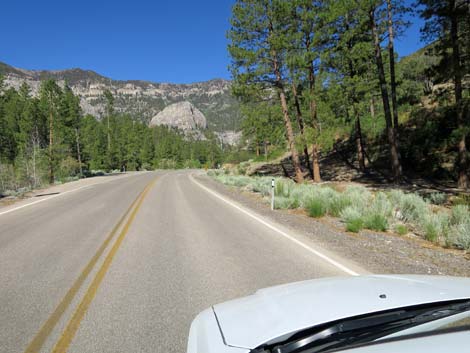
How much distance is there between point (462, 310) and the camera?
208 centimetres

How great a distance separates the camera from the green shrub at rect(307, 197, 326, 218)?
11.5 metres

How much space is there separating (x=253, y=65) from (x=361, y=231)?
12.8m

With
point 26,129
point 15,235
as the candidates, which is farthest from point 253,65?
point 26,129

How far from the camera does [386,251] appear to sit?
6988 mm

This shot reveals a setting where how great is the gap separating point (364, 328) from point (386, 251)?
5660 millimetres

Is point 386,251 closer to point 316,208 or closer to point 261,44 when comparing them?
point 316,208

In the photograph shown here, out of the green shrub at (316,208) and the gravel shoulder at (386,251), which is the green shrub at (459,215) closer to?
the gravel shoulder at (386,251)

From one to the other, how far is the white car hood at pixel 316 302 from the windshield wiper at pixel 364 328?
45mm

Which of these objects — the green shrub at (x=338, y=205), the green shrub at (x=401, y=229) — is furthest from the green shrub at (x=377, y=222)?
the green shrub at (x=338, y=205)

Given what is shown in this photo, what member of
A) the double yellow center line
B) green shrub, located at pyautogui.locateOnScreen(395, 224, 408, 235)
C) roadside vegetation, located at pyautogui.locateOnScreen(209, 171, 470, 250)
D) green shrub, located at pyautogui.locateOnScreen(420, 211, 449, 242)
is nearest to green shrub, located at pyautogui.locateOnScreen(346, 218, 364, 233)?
roadside vegetation, located at pyautogui.locateOnScreen(209, 171, 470, 250)

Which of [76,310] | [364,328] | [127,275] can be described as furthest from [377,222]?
[364,328]

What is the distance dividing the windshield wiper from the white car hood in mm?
45

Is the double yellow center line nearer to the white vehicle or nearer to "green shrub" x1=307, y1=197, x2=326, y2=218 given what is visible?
the white vehicle

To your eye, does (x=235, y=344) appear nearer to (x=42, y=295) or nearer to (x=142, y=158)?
(x=42, y=295)
